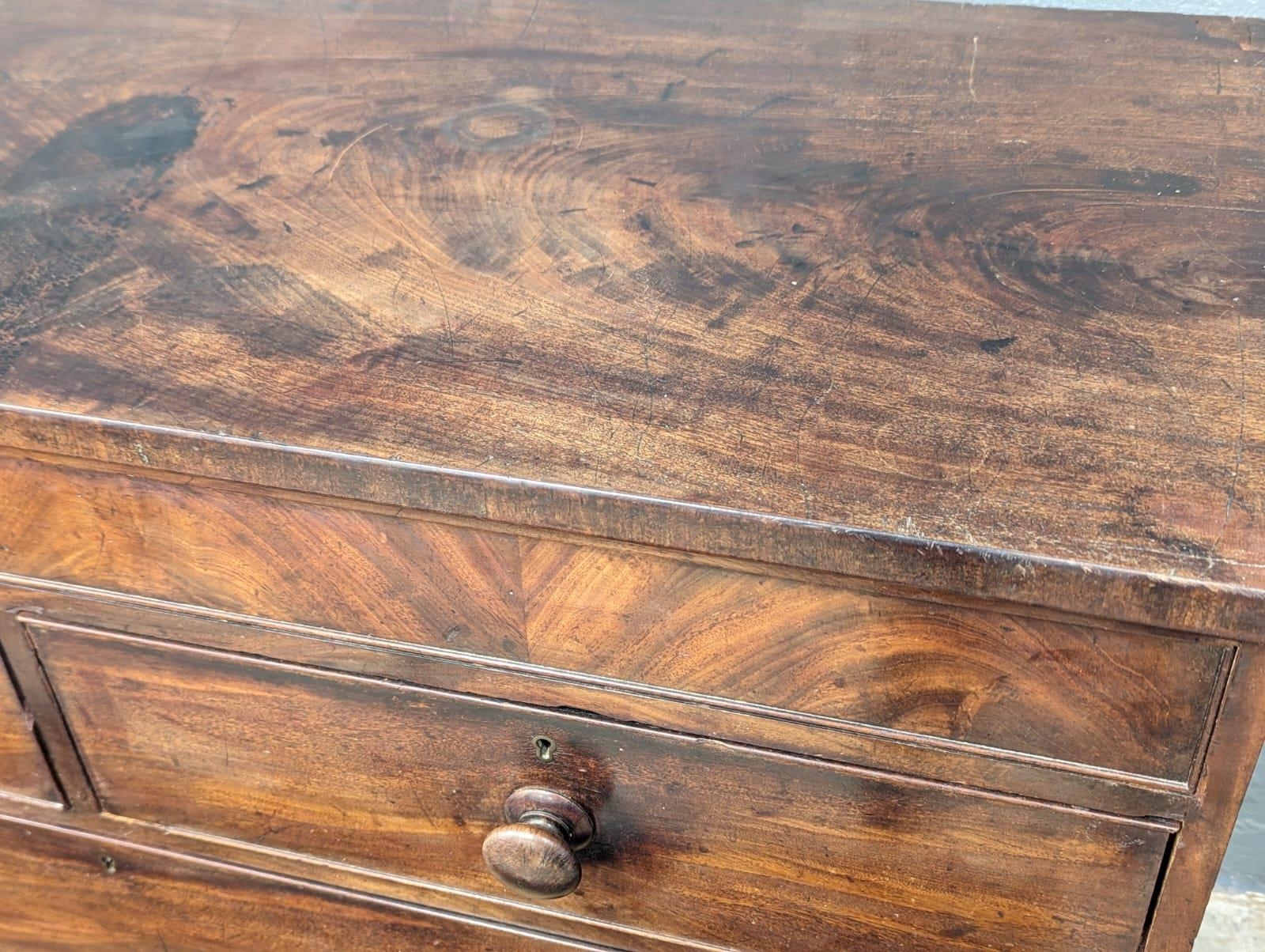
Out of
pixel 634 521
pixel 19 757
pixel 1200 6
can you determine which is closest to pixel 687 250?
pixel 634 521

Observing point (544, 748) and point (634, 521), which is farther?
point (544, 748)

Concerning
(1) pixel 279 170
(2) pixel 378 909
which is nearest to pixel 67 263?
(1) pixel 279 170

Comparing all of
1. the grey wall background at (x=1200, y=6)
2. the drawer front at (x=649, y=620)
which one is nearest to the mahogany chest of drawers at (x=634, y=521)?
the drawer front at (x=649, y=620)

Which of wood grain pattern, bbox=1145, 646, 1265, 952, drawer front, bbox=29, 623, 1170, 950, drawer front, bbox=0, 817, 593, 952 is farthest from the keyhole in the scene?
wood grain pattern, bbox=1145, 646, 1265, 952

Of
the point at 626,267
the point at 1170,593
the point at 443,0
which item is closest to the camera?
the point at 1170,593

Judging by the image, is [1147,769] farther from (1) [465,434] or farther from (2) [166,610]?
(2) [166,610]

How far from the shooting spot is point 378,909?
0.72 meters

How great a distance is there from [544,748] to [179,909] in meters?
0.31

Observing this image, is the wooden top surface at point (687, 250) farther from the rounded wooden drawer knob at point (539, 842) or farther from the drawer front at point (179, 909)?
the drawer front at point (179, 909)

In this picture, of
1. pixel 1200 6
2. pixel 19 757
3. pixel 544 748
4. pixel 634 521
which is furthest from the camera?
pixel 1200 6

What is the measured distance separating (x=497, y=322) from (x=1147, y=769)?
14.5 inches

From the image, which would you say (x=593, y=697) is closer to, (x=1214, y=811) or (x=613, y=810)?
(x=613, y=810)

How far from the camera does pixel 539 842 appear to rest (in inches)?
23.5

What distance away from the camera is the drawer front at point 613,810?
0.58 meters
